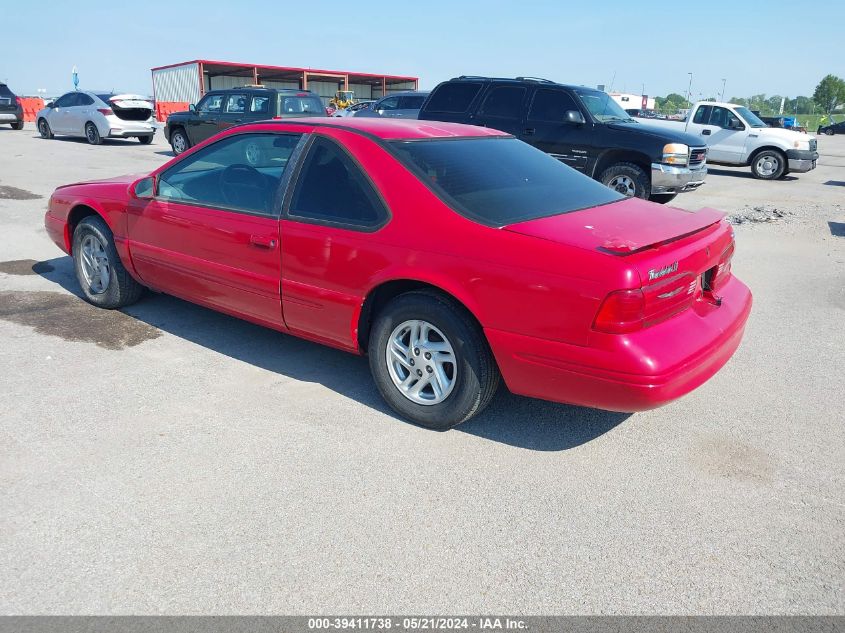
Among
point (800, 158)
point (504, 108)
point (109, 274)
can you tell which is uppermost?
point (504, 108)

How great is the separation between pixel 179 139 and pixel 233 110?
2204 millimetres

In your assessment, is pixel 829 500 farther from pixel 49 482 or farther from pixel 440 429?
pixel 49 482

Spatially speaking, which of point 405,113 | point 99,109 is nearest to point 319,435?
point 405,113

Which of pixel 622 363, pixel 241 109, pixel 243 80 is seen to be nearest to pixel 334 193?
pixel 622 363

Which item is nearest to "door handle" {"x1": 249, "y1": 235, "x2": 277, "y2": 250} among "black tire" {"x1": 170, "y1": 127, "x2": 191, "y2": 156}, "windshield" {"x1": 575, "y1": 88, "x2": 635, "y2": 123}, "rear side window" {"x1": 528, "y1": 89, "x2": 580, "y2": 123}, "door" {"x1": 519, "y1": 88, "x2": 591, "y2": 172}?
"door" {"x1": 519, "y1": 88, "x2": 591, "y2": 172}

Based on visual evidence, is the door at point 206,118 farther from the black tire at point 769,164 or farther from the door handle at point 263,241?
the black tire at point 769,164

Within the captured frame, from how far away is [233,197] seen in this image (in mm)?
4395

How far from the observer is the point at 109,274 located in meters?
5.38

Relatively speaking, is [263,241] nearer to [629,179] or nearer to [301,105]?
[629,179]

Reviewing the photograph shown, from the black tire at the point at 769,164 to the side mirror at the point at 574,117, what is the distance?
8.60m

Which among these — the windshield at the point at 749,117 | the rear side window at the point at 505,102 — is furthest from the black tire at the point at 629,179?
the windshield at the point at 749,117

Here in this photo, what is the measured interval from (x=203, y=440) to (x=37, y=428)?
0.89 m

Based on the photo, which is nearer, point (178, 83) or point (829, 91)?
point (178, 83)

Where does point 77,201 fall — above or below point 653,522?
above
